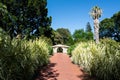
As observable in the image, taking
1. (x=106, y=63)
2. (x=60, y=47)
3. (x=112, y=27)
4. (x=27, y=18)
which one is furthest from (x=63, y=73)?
(x=112, y=27)

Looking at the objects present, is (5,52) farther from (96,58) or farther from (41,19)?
(41,19)

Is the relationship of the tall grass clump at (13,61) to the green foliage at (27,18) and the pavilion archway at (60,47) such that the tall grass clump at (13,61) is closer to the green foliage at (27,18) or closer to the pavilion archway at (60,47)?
the green foliage at (27,18)

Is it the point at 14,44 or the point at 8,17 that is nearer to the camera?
the point at 14,44

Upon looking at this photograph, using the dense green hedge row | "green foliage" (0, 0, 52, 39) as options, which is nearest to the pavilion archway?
"green foliage" (0, 0, 52, 39)

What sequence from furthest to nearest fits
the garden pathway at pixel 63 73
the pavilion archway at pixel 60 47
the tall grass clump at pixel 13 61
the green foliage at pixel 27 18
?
the pavilion archway at pixel 60 47 < the green foliage at pixel 27 18 < the garden pathway at pixel 63 73 < the tall grass clump at pixel 13 61

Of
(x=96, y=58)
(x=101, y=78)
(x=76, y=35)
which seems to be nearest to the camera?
(x=101, y=78)

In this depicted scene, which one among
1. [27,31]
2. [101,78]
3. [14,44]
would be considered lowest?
[101,78]

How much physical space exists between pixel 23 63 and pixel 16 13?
36.2 meters

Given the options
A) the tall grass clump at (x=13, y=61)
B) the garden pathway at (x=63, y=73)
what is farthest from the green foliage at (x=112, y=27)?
the tall grass clump at (x=13, y=61)

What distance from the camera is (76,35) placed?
3216 inches

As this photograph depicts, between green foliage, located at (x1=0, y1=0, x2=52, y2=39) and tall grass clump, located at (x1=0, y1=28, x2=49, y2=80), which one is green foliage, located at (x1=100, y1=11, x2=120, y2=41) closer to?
green foliage, located at (x1=0, y1=0, x2=52, y2=39)

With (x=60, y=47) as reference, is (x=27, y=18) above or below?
above

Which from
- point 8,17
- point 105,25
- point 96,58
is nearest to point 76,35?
point 105,25

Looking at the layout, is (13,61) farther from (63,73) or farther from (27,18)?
(27,18)
